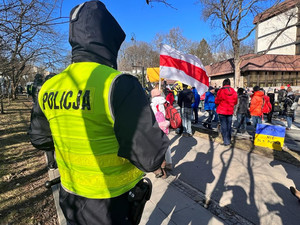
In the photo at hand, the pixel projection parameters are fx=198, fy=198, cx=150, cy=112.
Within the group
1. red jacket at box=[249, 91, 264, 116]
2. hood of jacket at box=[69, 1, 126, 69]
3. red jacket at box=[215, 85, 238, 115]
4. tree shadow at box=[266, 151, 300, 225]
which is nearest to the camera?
hood of jacket at box=[69, 1, 126, 69]

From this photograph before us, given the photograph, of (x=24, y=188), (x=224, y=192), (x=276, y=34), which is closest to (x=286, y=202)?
(x=224, y=192)

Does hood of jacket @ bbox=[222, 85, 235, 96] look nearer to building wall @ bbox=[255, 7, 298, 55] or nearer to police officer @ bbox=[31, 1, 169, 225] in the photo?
police officer @ bbox=[31, 1, 169, 225]

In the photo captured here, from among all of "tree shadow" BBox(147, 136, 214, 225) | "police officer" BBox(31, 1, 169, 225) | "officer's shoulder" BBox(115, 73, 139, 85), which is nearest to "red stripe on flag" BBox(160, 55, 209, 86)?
"tree shadow" BBox(147, 136, 214, 225)

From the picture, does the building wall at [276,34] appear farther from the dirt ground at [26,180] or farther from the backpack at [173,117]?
the backpack at [173,117]

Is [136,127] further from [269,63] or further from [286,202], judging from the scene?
[269,63]

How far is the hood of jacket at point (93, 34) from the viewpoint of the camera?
129 centimetres

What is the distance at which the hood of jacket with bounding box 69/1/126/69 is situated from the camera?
1289mm

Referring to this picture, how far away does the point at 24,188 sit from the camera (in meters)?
3.82

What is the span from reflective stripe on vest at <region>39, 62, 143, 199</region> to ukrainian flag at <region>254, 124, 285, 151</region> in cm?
533

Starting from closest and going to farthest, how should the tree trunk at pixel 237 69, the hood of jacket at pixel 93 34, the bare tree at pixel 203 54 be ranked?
the hood of jacket at pixel 93 34, the tree trunk at pixel 237 69, the bare tree at pixel 203 54

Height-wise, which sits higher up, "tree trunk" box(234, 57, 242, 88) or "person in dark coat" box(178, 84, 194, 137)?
"tree trunk" box(234, 57, 242, 88)

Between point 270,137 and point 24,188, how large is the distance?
19.9ft

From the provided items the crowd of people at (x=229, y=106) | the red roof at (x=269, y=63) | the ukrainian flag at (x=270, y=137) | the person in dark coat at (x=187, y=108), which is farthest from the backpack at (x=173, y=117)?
the red roof at (x=269, y=63)

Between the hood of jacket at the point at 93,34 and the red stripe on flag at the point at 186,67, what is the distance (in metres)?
4.31
